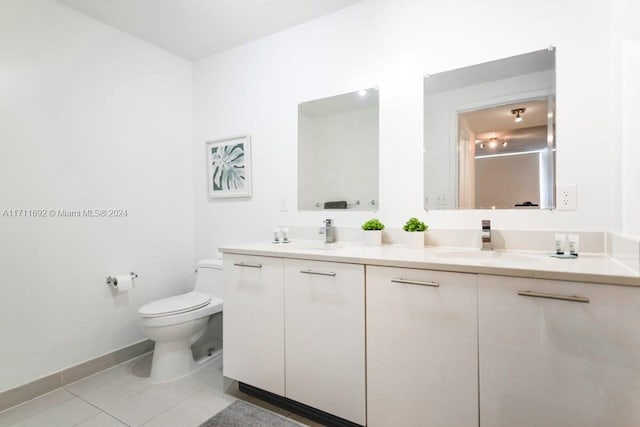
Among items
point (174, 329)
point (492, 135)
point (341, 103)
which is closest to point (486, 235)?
point (492, 135)

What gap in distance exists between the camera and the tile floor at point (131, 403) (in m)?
1.54

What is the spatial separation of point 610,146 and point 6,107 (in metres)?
3.11

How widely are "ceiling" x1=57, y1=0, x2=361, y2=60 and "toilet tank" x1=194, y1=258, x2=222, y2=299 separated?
177 cm

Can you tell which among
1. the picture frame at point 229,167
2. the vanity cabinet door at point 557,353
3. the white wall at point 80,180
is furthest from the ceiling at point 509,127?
the white wall at point 80,180

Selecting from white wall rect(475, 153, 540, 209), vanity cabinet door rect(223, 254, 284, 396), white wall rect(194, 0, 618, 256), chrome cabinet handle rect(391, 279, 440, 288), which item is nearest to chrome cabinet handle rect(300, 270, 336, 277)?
vanity cabinet door rect(223, 254, 284, 396)

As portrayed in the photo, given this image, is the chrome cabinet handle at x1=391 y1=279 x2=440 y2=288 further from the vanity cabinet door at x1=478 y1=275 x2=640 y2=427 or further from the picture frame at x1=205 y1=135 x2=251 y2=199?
the picture frame at x1=205 y1=135 x2=251 y2=199

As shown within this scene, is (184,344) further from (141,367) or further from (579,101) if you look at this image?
(579,101)

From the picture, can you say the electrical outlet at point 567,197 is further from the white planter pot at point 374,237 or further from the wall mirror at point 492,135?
the white planter pot at point 374,237

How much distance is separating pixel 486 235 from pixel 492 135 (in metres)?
0.54

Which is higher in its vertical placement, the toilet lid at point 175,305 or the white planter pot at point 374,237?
the white planter pot at point 374,237

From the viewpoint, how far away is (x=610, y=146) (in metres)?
1.32

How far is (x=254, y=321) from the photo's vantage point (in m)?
1.64

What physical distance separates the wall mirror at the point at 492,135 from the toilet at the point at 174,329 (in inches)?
64.4

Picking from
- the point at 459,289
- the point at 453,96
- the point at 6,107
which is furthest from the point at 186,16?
the point at 459,289
